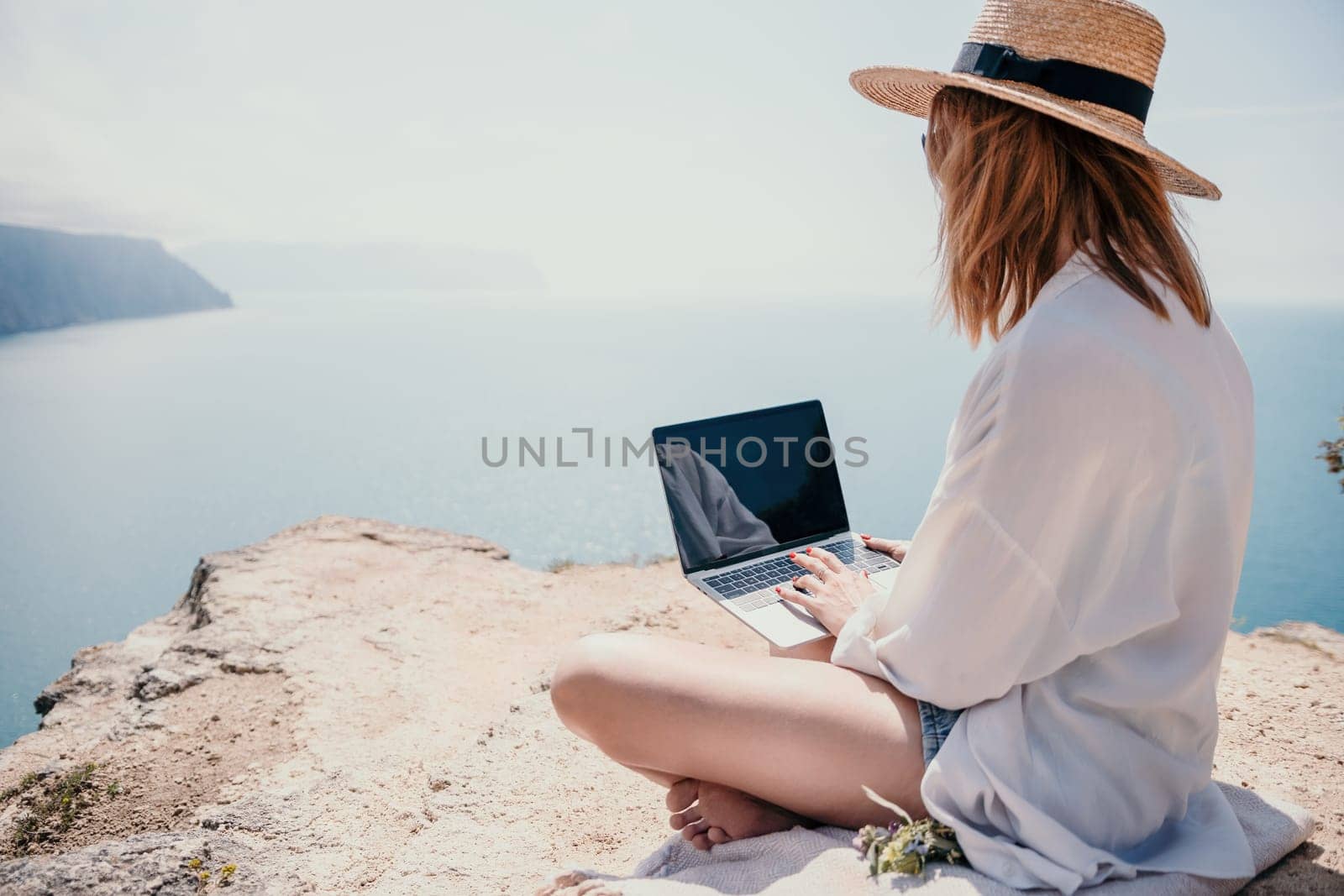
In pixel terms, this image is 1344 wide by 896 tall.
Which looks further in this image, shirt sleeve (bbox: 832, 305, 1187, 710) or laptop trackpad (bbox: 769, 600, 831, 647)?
laptop trackpad (bbox: 769, 600, 831, 647)

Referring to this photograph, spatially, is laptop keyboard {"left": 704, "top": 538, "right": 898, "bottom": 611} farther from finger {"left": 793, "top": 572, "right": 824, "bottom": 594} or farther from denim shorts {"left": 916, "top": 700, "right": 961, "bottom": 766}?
denim shorts {"left": 916, "top": 700, "right": 961, "bottom": 766}

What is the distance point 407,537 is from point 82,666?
1587 millimetres

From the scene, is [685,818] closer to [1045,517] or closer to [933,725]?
[933,725]

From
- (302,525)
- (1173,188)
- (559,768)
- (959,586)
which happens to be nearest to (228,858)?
(559,768)

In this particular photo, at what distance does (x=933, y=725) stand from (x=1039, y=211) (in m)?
0.82

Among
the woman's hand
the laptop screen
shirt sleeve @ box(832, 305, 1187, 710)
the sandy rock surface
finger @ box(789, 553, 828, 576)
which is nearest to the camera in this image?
shirt sleeve @ box(832, 305, 1187, 710)

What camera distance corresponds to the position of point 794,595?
1703mm

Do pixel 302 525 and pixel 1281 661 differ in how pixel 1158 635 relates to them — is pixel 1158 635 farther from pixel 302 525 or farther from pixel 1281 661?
pixel 302 525

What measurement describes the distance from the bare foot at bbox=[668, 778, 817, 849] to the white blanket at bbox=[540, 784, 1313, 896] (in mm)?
23

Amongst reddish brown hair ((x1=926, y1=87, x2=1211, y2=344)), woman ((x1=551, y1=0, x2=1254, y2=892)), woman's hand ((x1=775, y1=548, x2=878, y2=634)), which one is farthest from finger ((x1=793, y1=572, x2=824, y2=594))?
reddish brown hair ((x1=926, y1=87, x2=1211, y2=344))

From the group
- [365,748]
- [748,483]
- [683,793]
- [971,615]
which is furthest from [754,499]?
[365,748]

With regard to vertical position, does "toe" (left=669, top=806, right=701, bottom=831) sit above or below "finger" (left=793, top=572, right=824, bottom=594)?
below

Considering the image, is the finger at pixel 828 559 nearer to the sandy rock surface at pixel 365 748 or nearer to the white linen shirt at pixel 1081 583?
the white linen shirt at pixel 1081 583

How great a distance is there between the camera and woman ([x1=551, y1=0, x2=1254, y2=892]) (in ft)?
3.74
